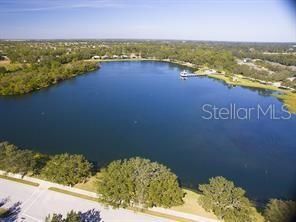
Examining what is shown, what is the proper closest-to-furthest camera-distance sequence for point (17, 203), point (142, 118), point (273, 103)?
point (17, 203) → point (142, 118) → point (273, 103)

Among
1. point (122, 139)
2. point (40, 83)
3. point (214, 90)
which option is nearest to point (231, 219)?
→ point (122, 139)

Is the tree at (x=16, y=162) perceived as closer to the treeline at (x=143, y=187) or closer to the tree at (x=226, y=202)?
the treeline at (x=143, y=187)

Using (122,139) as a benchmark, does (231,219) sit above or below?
above

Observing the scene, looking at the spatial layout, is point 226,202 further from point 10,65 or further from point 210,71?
point 10,65

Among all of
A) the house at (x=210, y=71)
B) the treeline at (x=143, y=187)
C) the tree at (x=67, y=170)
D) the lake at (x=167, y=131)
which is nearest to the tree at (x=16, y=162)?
the treeline at (x=143, y=187)

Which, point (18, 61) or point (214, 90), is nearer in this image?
point (214, 90)

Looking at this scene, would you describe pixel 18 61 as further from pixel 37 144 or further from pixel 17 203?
pixel 17 203

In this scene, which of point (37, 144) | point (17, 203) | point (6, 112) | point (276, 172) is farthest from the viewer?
point (6, 112)
